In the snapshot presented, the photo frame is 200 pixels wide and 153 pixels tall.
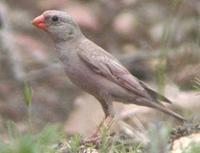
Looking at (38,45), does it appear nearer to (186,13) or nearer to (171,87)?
(186,13)

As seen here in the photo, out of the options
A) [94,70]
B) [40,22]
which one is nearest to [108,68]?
[94,70]

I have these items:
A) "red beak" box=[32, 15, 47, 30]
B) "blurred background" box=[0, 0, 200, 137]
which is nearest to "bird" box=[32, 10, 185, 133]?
"red beak" box=[32, 15, 47, 30]

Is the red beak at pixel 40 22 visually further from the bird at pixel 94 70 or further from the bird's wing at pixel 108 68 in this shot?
the bird's wing at pixel 108 68

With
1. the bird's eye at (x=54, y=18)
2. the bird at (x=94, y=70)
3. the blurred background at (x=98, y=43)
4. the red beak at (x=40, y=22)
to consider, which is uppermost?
the blurred background at (x=98, y=43)

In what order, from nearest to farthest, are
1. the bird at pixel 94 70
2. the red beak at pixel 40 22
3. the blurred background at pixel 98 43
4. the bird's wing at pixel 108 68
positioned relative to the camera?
the bird at pixel 94 70 < the bird's wing at pixel 108 68 < the red beak at pixel 40 22 < the blurred background at pixel 98 43

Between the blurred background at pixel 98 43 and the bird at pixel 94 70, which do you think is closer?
the bird at pixel 94 70

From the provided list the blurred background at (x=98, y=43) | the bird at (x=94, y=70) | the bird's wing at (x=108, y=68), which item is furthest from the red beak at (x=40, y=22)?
the blurred background at (x=98, y=43)

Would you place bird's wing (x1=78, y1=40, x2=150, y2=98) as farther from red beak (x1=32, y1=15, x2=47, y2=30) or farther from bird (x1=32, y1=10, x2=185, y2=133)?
red beak (x1=32, y1=15, x2=47, y2=30)

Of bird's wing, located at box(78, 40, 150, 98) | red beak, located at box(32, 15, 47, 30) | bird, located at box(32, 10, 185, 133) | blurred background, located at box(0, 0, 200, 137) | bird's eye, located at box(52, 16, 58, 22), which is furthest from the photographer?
blurred background, located at box(0, 0, 200, 137)

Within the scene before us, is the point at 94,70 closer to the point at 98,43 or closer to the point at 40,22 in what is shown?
the point at 40,22
